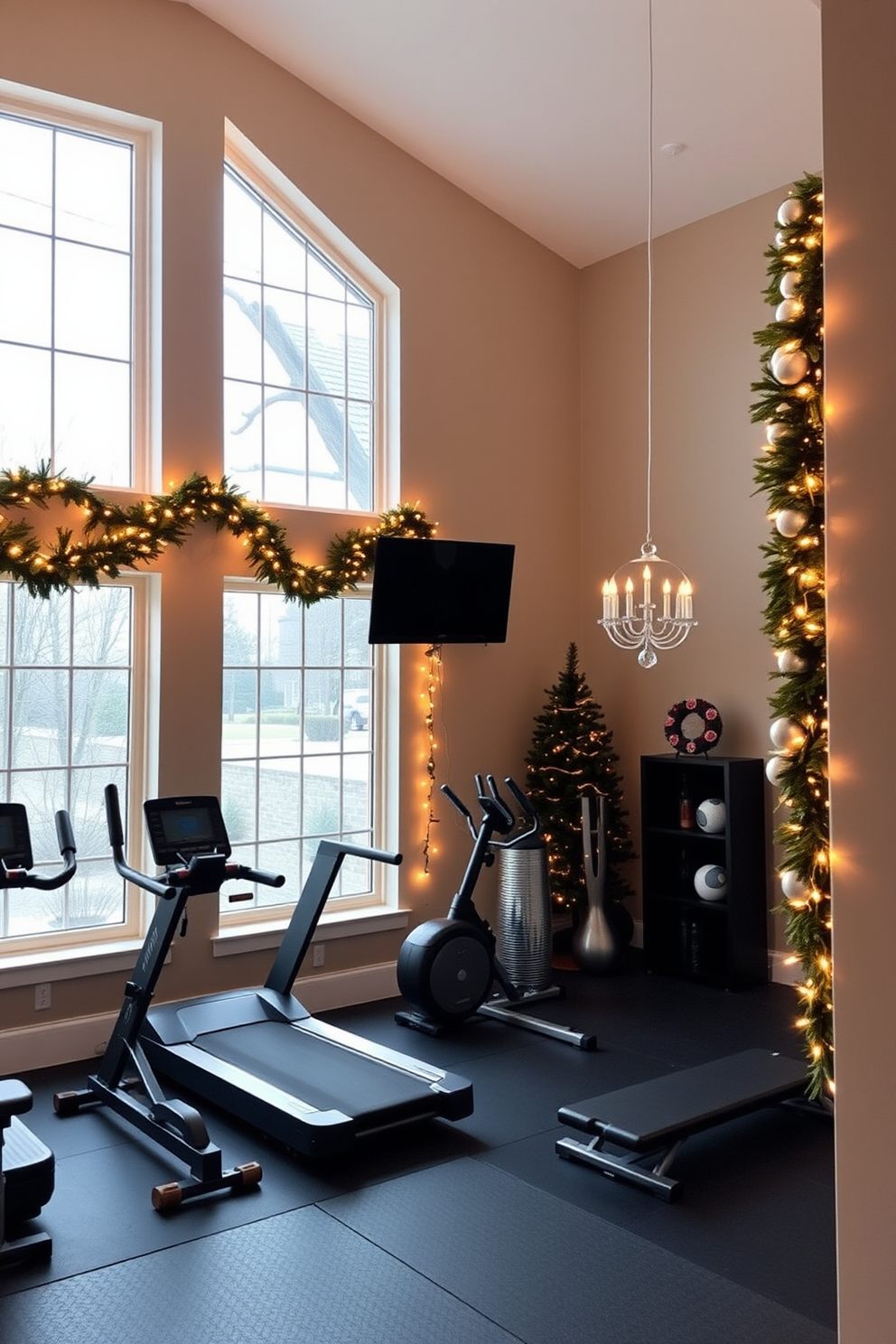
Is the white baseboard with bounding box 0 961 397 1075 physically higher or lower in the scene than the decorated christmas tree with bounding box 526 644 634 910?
lower

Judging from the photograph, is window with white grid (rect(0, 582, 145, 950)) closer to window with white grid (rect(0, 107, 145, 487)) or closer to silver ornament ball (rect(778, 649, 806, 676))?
window with white grid (rect(0, 107, 145, 487))

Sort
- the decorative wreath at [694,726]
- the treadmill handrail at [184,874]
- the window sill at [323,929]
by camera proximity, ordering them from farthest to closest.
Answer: the decorative wreath at [694,726], the window sill at [323,929], the treadmill handrail at [184,874]

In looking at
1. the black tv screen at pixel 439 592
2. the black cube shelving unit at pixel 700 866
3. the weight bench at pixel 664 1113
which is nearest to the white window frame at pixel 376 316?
the black tv screen at pixel 439 592

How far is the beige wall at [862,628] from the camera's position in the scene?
1.75 metres

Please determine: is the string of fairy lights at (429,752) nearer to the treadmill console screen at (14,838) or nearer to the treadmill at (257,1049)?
the treadmill at (257,1049)

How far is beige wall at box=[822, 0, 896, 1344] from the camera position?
175cm

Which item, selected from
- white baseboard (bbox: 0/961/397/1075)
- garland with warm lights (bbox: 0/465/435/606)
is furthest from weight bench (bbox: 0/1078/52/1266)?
garland with warm lights (bbox: 0/465/435/606)

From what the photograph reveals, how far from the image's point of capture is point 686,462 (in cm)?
698

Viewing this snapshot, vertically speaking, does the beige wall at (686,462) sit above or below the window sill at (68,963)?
above

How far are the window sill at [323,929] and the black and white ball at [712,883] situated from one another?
1704 mm

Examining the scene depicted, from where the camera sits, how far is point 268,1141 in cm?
429

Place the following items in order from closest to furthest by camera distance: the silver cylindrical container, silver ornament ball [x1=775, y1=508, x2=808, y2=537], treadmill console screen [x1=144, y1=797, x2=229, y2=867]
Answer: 1. silver ornament ball [x1=775, y1=508, x2=808, y2=537]
2. treadmill console screen [x1=144, y1=797, x2=229, y2=867]
3. the silver cylindrical container

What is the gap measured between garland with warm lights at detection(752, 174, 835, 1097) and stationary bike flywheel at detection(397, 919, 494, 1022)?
202 centimetres

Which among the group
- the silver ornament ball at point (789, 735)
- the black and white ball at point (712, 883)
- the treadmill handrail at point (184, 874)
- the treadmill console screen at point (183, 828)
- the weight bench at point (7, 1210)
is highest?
the silver ornament ball at point (789, 735)
